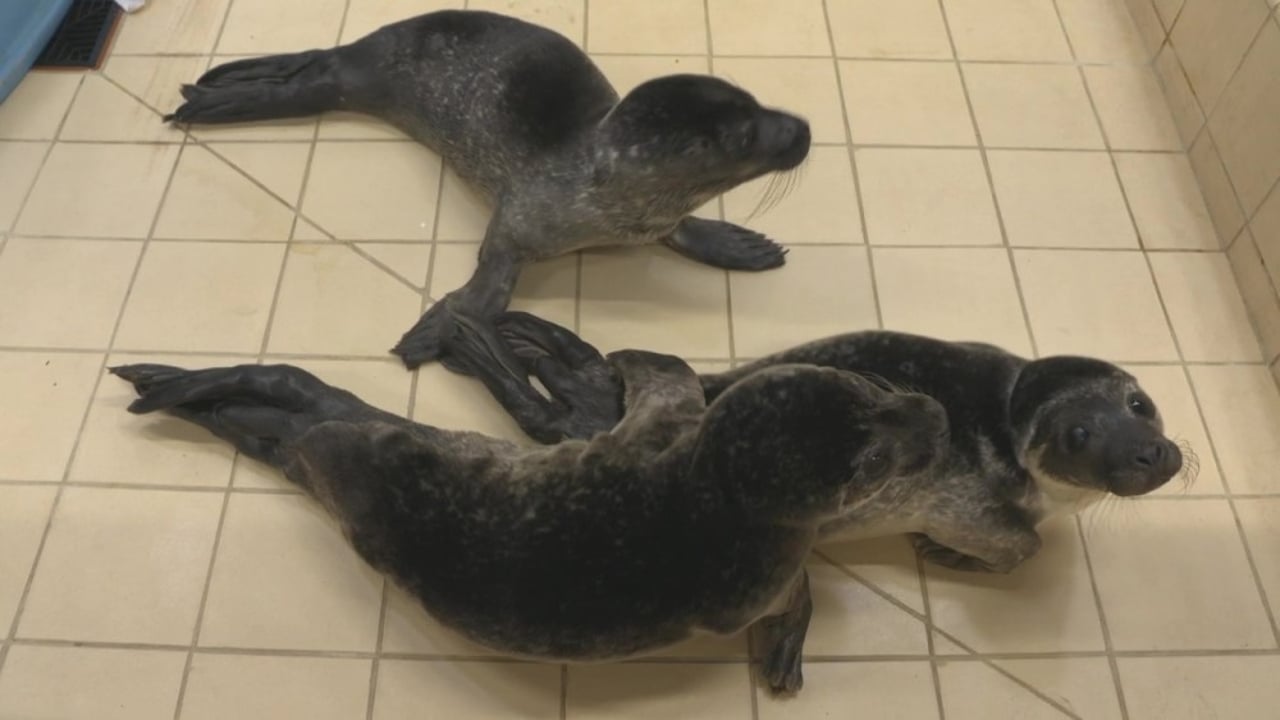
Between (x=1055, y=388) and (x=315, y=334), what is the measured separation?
1.75m

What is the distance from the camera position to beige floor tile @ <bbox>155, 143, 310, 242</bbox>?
2.74m

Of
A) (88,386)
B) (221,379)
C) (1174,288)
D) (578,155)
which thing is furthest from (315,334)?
(1174,288)

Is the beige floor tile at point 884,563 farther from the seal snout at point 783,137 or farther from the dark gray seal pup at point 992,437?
the seal snout at point 783,137

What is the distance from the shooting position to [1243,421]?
101 inches

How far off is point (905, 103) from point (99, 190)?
7.64 ft

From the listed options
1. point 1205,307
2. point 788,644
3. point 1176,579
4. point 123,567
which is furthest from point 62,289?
point 1205,307

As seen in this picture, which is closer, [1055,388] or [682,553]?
[682,553]

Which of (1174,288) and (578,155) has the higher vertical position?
(578,155)

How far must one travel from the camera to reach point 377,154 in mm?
2883

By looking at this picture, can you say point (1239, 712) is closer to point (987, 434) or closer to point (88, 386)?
point (987, 434)

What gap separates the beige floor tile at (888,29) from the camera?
3.19 m

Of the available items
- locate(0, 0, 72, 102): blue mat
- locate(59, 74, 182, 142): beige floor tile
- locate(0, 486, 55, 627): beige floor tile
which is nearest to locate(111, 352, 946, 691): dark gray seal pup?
locate(0, 486, 55, 627): beige floor tile

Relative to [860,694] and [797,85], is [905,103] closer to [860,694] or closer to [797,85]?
[797,85]

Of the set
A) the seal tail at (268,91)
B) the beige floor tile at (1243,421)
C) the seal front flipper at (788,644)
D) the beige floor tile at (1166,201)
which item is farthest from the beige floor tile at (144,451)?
the beige floor tile at (1166,201)
